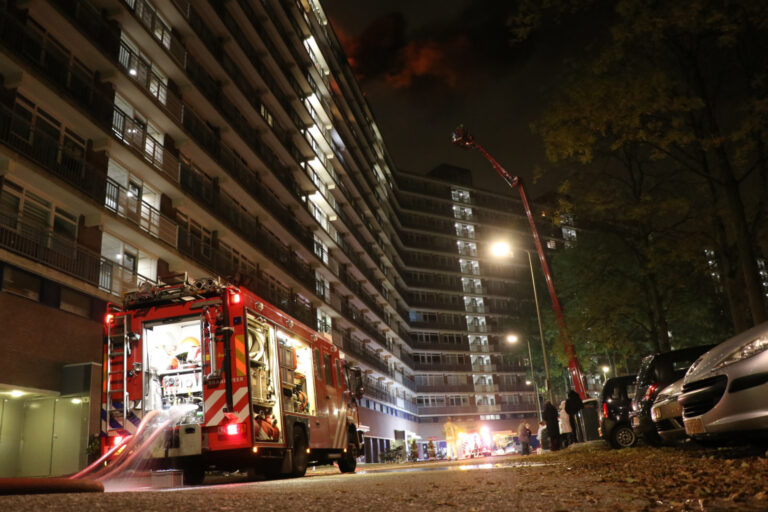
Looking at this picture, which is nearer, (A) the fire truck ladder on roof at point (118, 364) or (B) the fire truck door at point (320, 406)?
(A) the fire truck ladder on roof at point (118, 364)

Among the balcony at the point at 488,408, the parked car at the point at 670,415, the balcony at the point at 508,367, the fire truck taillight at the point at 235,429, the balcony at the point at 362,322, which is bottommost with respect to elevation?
the parked car at the point at 670,415

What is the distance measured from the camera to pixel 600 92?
13305 millimetres

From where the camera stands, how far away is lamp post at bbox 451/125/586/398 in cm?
2769

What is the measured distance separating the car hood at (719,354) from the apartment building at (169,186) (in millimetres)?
7738

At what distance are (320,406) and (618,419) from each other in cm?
716

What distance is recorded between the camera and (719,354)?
669 cm

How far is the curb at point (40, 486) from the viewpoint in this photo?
6.18 meters

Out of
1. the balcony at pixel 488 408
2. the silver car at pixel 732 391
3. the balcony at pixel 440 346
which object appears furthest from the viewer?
the balcony at pixel 488 408

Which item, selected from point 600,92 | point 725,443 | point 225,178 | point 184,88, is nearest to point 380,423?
point 225,178

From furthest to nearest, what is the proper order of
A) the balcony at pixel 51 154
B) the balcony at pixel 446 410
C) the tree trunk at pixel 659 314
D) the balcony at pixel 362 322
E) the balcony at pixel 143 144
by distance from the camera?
the balcony at pixel 446 410, the balcony at pixel 362 322, the tree trunk at pixel 659 314, the balcony at pixel 143 144, the balcony at pixel 51 154

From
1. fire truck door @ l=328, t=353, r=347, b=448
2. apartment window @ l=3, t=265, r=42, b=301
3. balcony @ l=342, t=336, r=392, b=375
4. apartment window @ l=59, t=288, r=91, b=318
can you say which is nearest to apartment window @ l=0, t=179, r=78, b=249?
apartment window @ l=3, t=265, r=42, b=301

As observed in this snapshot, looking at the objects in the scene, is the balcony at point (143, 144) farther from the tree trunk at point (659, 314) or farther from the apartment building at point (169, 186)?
the tree trunk at point (659, 314)

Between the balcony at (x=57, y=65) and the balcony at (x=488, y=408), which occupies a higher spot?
the balcony at (x=57, y=65)

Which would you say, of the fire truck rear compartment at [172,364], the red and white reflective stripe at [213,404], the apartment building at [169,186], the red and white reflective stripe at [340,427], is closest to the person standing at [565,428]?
the red and white reflective stripe at [340,427]
